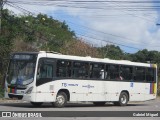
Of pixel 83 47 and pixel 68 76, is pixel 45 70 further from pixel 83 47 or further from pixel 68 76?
pixel 83 47

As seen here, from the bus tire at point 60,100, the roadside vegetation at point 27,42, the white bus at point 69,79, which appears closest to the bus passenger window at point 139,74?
the white bus at point 69,79

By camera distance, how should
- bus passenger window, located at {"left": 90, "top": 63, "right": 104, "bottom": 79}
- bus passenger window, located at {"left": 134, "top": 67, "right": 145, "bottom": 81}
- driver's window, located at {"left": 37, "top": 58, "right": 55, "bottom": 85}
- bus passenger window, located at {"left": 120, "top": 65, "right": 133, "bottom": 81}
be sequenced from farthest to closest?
bus passenger window, located at {"left": 134, "top": 67, "right": 145, "bottom": 81} < bus passenger window, located at {"left": 120, "top": 65, "right": 133, "bottom": 81} < bus passenger window, located at {"left": 90, "top": 63, "right": 104, "bottom": 79} < driver's window, located at {"left": 37, "top": 58, "right": 55, "bottom": 85}

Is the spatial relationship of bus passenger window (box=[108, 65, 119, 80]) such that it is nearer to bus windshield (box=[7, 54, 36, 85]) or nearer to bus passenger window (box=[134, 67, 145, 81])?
bus passenger window (box=[134, 67, 145, 81])

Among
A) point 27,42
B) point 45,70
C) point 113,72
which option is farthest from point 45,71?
point 27,42

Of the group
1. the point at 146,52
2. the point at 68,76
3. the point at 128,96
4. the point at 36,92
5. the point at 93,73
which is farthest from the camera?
the point at 146,52

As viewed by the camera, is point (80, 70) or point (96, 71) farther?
point (96, 71)

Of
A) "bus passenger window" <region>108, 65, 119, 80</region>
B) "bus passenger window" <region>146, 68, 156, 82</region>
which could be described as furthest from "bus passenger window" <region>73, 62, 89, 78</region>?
"bus passenger window" <region>146, 68, 156, 82</region>

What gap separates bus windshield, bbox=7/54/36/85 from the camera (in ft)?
77.3

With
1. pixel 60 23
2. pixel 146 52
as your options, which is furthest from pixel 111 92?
pixel 146 52

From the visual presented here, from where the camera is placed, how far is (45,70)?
2384cm

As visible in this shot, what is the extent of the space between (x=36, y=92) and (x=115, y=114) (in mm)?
10543

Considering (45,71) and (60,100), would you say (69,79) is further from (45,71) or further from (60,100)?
(45,71)

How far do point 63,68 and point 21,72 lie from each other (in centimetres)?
236

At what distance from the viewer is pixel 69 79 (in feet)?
82.2
